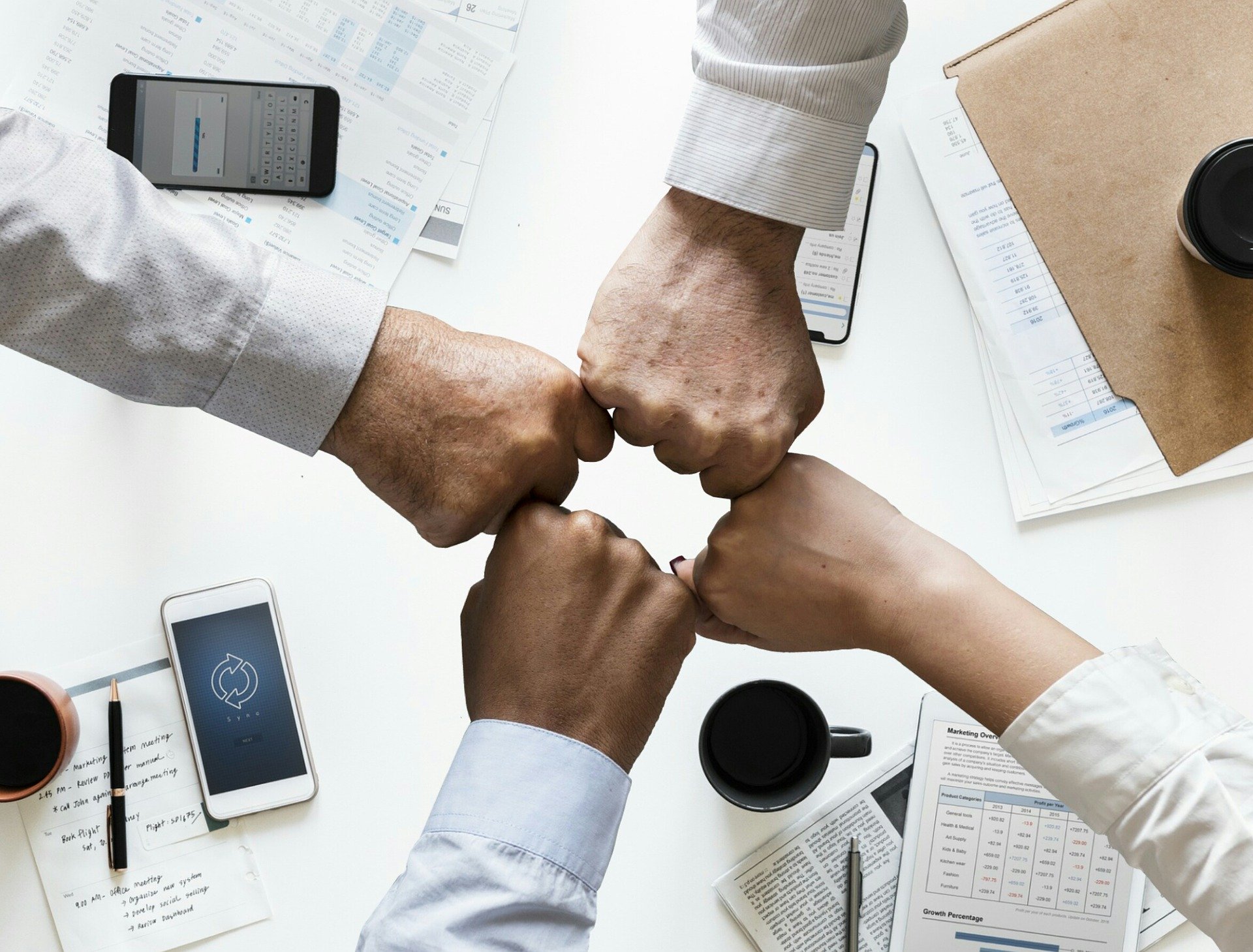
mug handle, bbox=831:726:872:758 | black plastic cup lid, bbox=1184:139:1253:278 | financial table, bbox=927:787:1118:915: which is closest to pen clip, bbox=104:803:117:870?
mug handle, bbox=831:726:872:758

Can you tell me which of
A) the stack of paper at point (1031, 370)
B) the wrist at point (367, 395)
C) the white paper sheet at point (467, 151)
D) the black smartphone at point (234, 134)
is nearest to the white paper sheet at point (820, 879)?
the stack of paper at point (1031, 370)

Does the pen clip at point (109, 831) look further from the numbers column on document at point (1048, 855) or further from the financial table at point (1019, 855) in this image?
the numbers column on document at point (1048, 855)

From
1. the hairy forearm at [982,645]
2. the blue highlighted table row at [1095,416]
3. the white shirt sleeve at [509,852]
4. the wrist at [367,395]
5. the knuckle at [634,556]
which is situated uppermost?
the wrist at [367,395]

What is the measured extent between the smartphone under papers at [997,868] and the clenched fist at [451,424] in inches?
20.8

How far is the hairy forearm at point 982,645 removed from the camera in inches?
31.2

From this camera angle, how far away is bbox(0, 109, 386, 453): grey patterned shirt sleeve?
0.74 m

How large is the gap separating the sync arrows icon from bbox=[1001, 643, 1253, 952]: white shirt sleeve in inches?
29.1

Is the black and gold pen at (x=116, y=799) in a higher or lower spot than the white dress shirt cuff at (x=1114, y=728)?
lower

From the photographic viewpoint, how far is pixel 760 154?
86 centimetres

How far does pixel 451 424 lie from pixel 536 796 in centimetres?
31

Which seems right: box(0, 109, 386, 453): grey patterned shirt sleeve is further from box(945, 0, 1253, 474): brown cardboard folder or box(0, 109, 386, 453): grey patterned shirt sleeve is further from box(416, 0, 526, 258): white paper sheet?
box(945, 0, 1253, 474): brown cardboard folder

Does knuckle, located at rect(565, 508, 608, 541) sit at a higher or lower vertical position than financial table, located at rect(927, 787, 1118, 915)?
higher

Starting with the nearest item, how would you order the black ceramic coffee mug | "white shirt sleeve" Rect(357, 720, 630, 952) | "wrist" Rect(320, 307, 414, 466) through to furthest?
"white shirt sleeve" Rect(357, 720, 630, 952), "wrist" Rect(320, 307, 414, 466), the black ceramic coffee mug

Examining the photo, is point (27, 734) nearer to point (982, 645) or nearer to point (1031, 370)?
point (982, 645)
